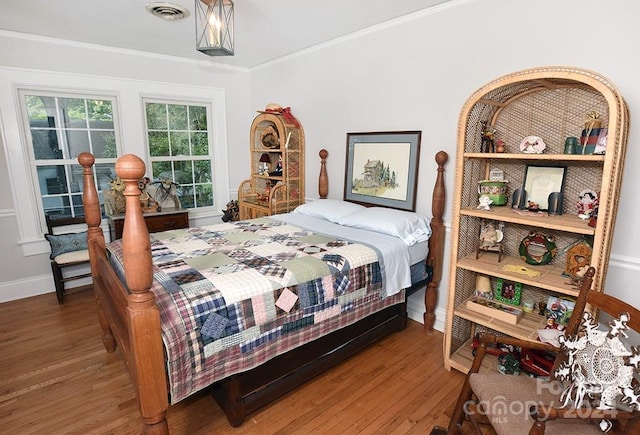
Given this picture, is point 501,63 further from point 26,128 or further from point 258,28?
point 26,128

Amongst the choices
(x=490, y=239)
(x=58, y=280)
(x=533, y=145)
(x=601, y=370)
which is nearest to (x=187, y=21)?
(x=58, y=280)

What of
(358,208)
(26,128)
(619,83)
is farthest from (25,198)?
(619,83)

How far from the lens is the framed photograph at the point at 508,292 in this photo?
2.29m

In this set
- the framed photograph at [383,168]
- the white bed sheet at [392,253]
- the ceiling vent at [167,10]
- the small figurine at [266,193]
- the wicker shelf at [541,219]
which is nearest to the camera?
the wicker shelf at [541,219]

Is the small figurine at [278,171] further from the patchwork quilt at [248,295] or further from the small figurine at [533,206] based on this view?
the small figurine at [533,206]

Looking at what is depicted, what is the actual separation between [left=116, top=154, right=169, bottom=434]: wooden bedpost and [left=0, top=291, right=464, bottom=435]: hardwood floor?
0.55 metres

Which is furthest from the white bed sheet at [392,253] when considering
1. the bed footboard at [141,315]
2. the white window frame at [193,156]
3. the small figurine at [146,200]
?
the white window frame at [193,156]

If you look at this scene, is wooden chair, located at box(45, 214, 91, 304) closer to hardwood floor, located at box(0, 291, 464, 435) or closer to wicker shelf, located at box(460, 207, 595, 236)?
hardwood floor, located at box(0, 291, 464, 435)

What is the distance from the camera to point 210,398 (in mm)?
2070

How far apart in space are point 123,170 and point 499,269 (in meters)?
2.03

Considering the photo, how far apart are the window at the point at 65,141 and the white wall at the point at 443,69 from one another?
195 centimetres

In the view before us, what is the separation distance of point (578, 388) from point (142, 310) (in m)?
1.68

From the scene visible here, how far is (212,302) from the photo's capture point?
161cm

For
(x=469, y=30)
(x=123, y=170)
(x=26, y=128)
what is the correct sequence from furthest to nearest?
(x=26, y=128) < (x=469, y=30) < (x=123, y=170)
